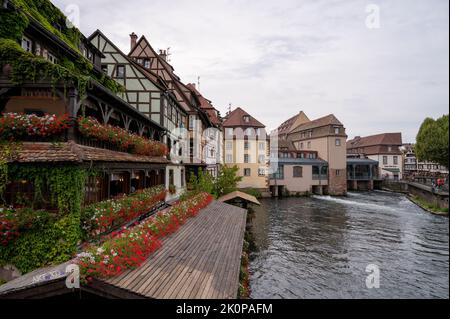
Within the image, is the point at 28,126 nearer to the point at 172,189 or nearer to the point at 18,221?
the point at 18,221

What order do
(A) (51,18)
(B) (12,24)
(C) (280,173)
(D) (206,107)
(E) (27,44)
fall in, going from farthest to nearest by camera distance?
(C) (280,173)
(D) (206,107)
(A) (51,18)
(E) (27,44)
(B) (12,24)

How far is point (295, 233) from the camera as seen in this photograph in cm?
1969

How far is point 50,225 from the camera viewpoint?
6.87 meters

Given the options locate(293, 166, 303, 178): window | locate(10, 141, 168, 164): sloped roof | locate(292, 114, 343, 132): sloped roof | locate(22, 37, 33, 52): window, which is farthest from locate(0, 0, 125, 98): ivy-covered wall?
locate(292, 114, 343, 132): sloped roof

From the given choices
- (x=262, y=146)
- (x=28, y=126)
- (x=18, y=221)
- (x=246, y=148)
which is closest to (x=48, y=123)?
(x=28, y=126)

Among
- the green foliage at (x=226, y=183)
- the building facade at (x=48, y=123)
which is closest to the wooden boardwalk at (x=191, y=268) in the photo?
the building facade at (x=48, y=123)

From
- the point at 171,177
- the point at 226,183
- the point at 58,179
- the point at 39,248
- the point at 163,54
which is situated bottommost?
the point at 39,248

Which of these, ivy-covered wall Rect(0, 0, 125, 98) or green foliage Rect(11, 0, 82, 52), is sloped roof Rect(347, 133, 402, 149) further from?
ivy-covered wall Rect(0, 0, 125, 98)

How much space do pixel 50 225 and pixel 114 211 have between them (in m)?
2.31

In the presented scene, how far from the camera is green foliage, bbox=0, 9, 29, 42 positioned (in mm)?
8466

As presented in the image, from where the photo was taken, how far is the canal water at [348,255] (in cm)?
1097

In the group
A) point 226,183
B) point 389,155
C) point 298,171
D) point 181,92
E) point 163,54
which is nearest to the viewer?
point 181,92

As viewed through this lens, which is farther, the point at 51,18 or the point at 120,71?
the point at 120,71
